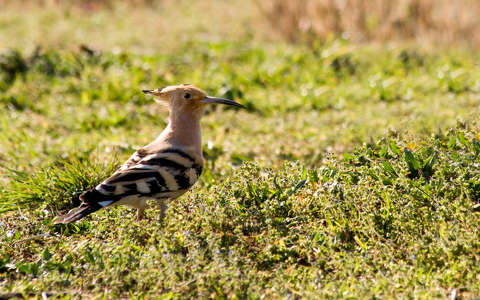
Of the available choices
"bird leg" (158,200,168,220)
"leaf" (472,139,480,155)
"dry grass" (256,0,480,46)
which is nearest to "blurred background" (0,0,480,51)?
"dry grass" (256,0,480,46)

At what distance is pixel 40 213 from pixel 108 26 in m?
7.95

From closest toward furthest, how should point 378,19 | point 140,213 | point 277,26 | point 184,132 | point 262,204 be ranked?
point 262,204 → point 140,213 → point 184,132 → point 378,19 → point 277,26

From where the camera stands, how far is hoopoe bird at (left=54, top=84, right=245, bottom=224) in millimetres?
3562

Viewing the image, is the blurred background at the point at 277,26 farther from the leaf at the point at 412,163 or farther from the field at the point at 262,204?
the leaf at the point at 412,163

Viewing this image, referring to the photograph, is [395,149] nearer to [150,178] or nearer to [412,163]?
[412,163]

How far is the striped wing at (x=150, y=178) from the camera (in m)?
3.57

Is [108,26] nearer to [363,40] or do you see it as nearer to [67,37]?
[67,37]

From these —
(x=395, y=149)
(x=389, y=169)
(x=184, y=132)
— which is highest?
(x=184, y=132)

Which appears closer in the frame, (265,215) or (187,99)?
(265,215)

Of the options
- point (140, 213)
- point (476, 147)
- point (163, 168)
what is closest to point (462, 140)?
point (476, 147)

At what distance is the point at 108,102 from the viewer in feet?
25.0

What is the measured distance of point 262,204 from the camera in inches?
150

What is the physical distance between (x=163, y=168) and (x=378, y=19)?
7.82m

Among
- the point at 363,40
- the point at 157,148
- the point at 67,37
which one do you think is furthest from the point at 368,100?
the point at 67,37
